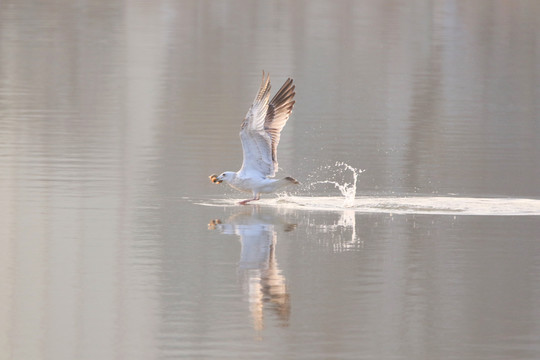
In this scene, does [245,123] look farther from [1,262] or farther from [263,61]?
[263,61]

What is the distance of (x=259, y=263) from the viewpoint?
14.2 m

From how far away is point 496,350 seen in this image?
36.5ft

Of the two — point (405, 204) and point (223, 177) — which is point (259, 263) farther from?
point (405, 204)

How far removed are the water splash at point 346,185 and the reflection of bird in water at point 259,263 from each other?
1.17 meters

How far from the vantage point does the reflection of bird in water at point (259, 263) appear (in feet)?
40.6

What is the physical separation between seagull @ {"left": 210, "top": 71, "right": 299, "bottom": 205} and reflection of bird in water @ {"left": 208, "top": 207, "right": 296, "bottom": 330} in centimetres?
36

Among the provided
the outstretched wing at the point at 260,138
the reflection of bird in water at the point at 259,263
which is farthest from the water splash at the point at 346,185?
the reflection of bird in water at the point at 259,263

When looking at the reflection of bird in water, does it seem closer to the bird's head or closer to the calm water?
the calm water

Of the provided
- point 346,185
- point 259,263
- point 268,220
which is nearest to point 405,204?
point 346,185

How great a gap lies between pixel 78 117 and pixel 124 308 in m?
16.1

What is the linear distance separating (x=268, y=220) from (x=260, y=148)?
1.80m

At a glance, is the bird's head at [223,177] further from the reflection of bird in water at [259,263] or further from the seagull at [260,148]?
the reflection of bird in water at [259,263]

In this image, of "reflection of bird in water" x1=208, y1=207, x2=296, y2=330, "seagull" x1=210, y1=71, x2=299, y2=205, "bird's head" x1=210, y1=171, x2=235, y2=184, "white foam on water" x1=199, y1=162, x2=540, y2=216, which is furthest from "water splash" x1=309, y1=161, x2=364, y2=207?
"bird's head" x1=210, y1=171, x2=235, y2=184

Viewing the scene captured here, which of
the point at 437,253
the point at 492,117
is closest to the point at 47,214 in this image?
the point at 437,253
